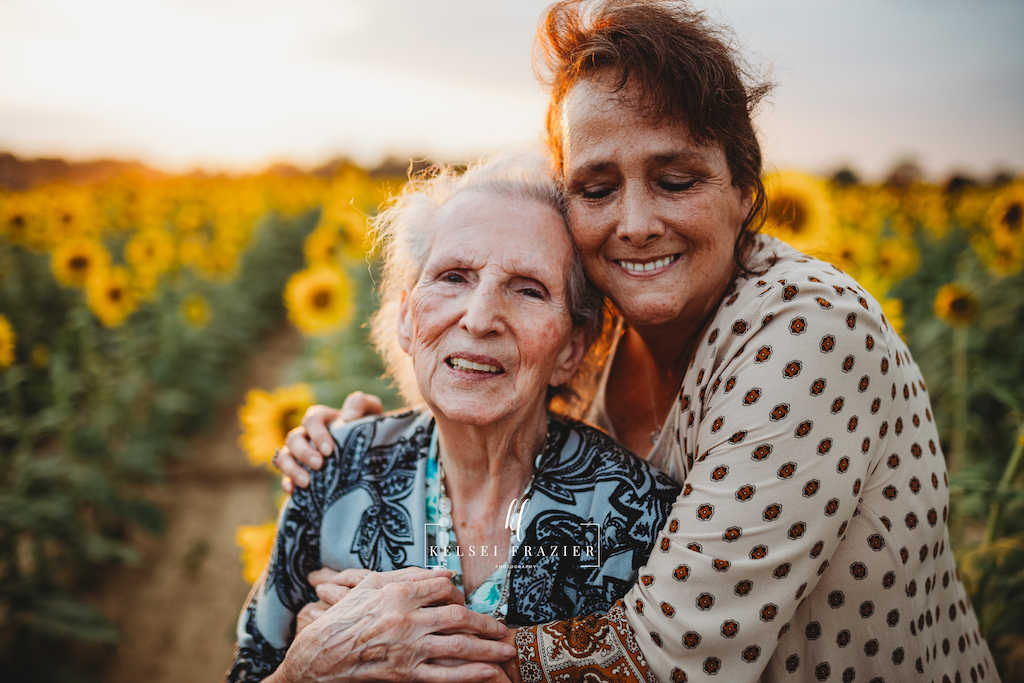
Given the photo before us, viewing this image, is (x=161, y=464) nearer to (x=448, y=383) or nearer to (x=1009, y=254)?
(x=448, y=383)

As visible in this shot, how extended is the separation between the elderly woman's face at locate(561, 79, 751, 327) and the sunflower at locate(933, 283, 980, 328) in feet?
12.0

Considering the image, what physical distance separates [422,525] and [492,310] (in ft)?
2.39

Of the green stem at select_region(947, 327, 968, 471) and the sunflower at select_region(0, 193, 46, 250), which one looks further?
the sunflower at select_region(0, 193, 46, 250)

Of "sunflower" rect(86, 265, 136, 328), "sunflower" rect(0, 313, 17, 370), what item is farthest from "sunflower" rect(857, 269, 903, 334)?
"sunflower" rect(86, 265, 136, 328)

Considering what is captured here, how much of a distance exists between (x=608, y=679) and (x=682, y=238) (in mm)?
1225

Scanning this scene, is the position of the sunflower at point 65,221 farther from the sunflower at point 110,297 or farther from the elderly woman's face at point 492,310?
the elderly woman's face at point 492,310

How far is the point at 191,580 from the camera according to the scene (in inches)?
188

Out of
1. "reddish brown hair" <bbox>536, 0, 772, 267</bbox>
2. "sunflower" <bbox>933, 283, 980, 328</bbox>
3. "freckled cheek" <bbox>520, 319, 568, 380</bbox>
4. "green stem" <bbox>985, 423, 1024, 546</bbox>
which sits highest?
"reddish brown hair" <bbox>536, 0, 772, 267</bbox>

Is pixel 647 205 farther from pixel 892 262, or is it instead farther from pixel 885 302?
pixel 892 262

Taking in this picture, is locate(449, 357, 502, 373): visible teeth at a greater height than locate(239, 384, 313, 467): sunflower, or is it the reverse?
locate(449, 357, 502, 373): visible teeth

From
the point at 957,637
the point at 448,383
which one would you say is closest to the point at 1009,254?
the point at 957,637

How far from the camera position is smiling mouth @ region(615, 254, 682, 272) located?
1.79 meters

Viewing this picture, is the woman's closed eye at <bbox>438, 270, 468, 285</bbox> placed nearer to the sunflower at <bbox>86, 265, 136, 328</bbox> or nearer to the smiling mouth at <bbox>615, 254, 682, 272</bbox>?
the smiling mouth at <bbox>615, 254, 682, 272</bbox>

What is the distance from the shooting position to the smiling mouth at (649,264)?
Result: 179 centimetres
